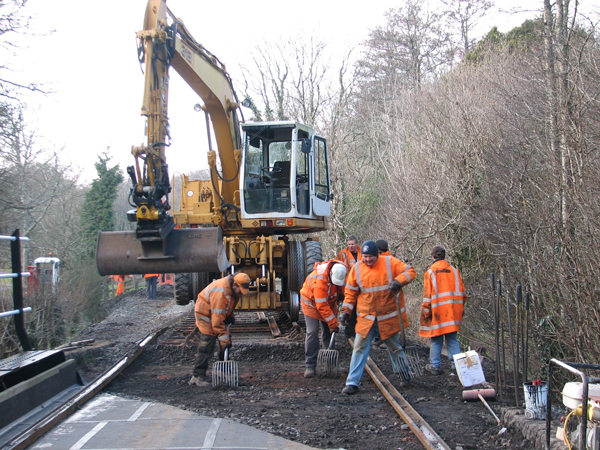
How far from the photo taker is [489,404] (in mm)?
5977

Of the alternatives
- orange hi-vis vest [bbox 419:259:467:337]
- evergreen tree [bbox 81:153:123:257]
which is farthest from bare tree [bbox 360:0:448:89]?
orange hi-vis vest [bbox 419:259:467:337]

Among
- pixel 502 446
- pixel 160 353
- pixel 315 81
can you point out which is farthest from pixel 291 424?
pixel 315 81

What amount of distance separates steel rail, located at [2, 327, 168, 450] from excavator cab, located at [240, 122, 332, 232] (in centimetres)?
346

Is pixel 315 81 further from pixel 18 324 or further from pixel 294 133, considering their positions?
pixel 18 324

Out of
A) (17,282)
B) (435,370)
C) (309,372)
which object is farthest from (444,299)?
(17,282)

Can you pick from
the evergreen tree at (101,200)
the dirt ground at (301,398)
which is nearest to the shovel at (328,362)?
the dirt ground at (301,398)

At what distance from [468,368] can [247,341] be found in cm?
421

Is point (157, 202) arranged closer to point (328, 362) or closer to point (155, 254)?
point (155, 254)

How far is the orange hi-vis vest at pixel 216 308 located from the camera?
683cm

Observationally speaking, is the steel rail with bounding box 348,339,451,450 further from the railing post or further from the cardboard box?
the railing post

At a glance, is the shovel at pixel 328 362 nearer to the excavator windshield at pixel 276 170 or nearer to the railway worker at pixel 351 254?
the railway worker at pixel 351 254

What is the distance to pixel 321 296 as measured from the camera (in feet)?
23.1

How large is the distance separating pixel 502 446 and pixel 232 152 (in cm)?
766

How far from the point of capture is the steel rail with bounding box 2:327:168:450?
4684mm
